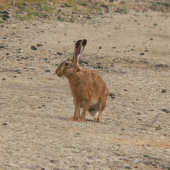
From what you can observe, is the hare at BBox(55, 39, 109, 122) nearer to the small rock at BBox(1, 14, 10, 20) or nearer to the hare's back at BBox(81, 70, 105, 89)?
the hare's back at BBox(81, 70, 105, 89)

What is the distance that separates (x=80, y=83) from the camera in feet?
21.3

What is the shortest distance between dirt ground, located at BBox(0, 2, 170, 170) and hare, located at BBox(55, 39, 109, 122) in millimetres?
298

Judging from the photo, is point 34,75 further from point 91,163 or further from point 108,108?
point 91,163

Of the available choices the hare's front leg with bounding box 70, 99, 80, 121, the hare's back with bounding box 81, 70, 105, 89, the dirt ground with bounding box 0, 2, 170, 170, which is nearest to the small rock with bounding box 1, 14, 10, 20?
the dirt ground with bounding box 0, 2, 170, 170

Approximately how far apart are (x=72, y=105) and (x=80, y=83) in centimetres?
142

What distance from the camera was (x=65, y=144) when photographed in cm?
493

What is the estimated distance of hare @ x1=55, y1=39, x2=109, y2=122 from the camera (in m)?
6.51

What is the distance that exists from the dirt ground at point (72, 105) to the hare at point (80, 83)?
0.98 ft

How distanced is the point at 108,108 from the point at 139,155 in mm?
3183

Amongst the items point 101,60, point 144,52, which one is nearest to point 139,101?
point 101,60

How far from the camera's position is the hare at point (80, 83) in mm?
6512

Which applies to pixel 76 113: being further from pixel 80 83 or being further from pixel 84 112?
pixel 80 83

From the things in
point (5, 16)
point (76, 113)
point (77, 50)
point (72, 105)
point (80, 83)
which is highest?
point (77, 50)

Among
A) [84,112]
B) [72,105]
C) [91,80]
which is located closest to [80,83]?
[91,80]
